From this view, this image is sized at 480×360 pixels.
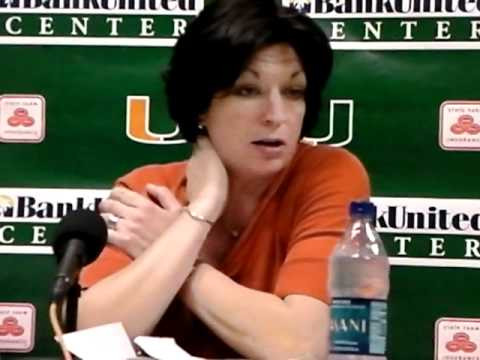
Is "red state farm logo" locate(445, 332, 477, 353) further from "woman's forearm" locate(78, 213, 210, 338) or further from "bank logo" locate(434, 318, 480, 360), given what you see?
"woman's forearm" locate(78, 213, 210, 338)

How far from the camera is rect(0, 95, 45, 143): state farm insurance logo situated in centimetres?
234

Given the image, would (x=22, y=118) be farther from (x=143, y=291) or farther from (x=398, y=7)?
(x=398, y=7)

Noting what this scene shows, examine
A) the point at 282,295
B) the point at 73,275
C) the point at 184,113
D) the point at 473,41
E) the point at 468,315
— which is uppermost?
the point at 473,41

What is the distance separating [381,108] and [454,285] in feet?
1.36

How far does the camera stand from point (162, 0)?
2.34 m

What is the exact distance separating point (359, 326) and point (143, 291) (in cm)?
50

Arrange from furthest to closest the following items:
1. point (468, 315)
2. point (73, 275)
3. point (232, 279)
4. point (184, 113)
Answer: point (468, 315) → point (184, 113) → point (232, 279) → point (73, 275)

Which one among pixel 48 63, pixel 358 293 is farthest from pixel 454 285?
pixel 48 63

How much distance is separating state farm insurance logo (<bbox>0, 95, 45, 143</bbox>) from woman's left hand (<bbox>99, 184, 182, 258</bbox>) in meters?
0.48

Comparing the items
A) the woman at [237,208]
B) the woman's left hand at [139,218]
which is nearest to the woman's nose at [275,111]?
the woman at [237,208]

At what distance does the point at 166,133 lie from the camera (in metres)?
2.32

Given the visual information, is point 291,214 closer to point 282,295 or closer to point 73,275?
point 282,295

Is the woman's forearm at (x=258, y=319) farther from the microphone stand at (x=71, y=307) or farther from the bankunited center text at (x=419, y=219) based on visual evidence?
the bankunited center text at (x=419, y=219)

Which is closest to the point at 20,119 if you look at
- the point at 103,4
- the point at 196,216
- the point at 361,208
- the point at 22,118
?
the point at 22,118
